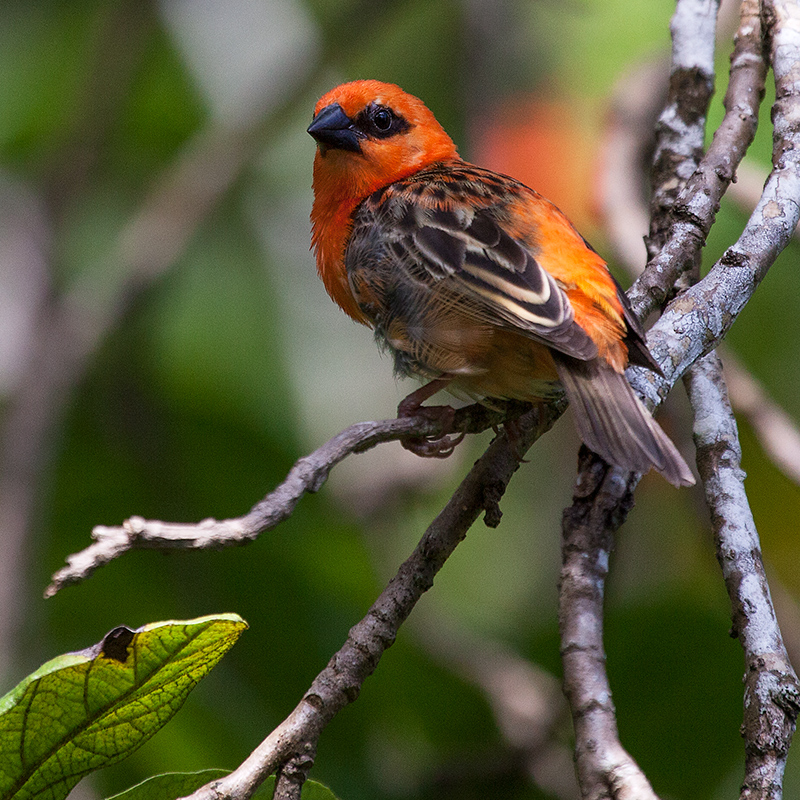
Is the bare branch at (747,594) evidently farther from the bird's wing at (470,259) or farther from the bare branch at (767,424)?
the bare branch at (767,424)

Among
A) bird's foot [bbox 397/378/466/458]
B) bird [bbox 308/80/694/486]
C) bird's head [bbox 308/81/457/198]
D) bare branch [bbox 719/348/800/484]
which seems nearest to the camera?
bird [bbox 308/80/694/486]

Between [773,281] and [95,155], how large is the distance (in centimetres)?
331

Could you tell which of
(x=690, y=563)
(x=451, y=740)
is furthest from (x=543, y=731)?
(x=690, y=563)

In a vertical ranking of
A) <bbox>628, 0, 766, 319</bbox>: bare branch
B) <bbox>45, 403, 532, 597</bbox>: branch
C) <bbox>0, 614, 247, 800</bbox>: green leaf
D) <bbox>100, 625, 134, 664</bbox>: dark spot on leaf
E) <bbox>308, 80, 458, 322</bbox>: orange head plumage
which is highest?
<bbox>308, 80, 458, 322</bbox>: orange head plumage

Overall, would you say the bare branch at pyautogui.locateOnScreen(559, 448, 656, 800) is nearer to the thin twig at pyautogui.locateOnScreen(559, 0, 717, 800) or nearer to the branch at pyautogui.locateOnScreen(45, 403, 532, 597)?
the thin twig at pyautogui.locateOnScreen(559, 0, 717, 800)

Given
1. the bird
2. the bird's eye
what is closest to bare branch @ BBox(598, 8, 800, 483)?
the bird

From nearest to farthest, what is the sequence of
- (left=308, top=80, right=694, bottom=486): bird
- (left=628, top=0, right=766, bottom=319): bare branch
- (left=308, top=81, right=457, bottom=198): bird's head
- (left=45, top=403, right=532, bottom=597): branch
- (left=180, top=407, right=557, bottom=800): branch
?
(left=45, top=403, right=532, bottom=597): branch, (left=180, top=407, right=557, bottom=800): branch, (left=308, top=80, right=694, bottom=486): bird, (left=628, top=0, right=766, bottom=319): bare branch, (left=308, top=81, right=457, bottom=198): bird's head

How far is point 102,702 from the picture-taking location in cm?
170

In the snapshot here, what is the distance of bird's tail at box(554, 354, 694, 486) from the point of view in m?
2.31

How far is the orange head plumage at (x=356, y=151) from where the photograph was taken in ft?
11.6

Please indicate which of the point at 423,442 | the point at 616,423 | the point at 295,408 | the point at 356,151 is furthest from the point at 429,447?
the point at 295,408

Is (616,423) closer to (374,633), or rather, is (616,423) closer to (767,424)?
(374,633)

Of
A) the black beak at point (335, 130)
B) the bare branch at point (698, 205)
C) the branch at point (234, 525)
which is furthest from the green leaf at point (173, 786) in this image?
the black beak at point (335, 130)

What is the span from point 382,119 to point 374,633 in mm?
2341
